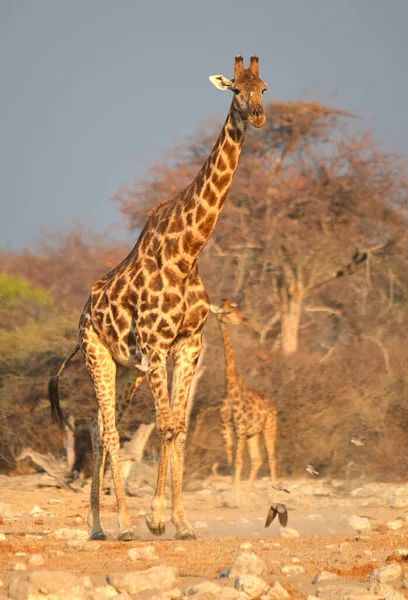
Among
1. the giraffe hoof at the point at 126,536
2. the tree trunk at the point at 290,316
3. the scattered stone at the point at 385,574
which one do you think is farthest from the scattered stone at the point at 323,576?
the tree trunk at the point at 290,316

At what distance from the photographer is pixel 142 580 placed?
4902 millimetres

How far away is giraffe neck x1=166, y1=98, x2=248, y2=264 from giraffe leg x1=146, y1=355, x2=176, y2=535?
2.74 ft

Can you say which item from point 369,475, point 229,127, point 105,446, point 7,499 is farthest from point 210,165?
point 369,475

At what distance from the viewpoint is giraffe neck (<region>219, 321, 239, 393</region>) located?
12055 mm

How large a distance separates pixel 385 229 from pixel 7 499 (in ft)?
41.8

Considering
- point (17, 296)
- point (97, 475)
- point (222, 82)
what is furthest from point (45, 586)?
point (17, 296)

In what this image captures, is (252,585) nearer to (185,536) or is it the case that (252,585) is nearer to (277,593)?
(277,593)

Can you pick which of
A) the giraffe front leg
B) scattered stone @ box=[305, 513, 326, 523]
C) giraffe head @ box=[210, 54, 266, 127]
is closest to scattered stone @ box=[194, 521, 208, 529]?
scattered stone @ box=[305, 513, 326, 523]

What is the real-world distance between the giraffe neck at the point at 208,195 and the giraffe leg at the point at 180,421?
0.67 meters

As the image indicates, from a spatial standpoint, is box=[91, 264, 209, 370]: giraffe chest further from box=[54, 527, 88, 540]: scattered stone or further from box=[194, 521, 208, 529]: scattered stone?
box=[194, 521, 208, 529]: scattered stone

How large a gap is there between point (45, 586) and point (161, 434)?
9.71 ft

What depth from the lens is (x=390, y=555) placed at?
19.0ft

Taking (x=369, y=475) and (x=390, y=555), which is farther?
(x=369, y=475)

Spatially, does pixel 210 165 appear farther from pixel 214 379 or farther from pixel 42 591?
pixel 214 379
